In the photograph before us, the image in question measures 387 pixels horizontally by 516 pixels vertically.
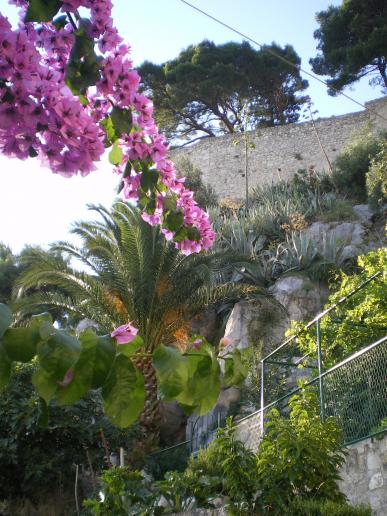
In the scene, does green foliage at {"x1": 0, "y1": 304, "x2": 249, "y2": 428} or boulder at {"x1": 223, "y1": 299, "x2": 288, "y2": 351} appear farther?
boulder at {"x1": 223, "y1": 299, "x2": 288, "y2": 351}

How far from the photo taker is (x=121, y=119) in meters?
1.73

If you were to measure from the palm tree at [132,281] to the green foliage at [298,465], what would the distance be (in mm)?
6666

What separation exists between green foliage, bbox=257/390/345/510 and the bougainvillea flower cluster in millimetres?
3792

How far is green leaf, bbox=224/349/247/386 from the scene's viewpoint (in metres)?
1.55

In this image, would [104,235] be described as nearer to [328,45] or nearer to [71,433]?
[71,433]

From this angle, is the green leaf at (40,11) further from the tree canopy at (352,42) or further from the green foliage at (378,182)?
the tree canopy at (352,42)

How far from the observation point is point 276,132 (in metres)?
26.4

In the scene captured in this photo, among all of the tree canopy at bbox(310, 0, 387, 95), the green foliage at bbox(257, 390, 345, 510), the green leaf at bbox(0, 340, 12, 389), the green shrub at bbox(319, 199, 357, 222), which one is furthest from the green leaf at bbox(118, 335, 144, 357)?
the tree canopy at bbox(310, 0, 387, 95)

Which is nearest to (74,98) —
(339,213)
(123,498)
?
(123,498)

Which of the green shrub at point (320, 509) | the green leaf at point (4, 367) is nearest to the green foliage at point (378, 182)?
the green shrub at point (320, 509)

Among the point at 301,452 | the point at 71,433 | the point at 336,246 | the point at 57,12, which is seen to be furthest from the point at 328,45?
the point at 57,12

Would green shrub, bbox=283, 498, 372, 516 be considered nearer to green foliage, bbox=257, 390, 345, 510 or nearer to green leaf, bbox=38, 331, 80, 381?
green foliage, bbox=257, 390, 345, 510

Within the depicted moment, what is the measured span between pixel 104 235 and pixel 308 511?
30.1ft

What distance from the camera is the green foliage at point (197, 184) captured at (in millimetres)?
23422
